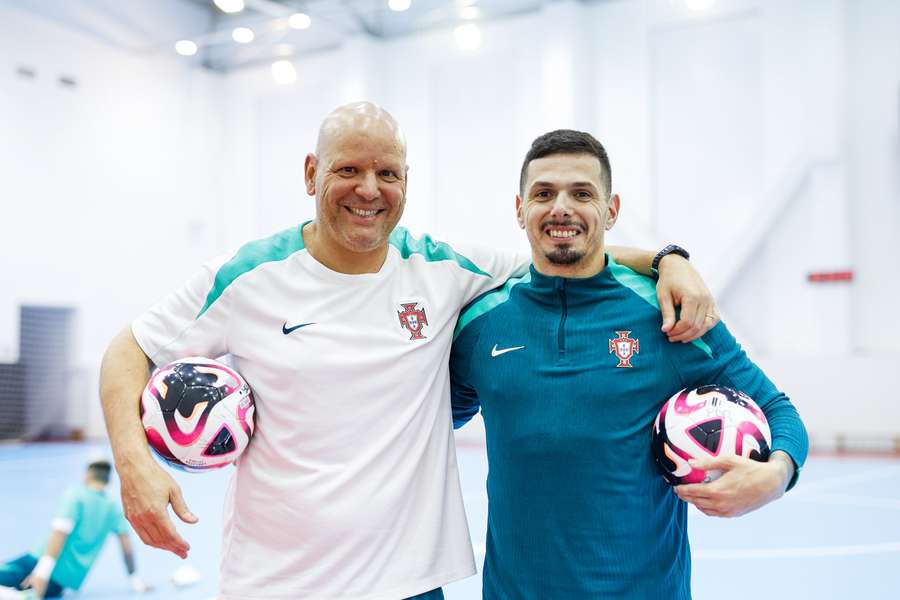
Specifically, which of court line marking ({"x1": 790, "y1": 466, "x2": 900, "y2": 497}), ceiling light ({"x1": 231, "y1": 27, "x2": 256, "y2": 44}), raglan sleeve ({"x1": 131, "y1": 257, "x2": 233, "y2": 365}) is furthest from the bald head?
ceiling light ({"x1": 231, "y1": 27, "x2": 256, "y2": 44})

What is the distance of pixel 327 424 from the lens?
268cm

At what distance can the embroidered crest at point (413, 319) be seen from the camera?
9.48 feet

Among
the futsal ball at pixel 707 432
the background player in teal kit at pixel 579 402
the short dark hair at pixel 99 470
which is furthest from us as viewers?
the short dark hair at pixel 99 470

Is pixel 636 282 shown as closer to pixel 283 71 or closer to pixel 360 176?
pixel 360 176

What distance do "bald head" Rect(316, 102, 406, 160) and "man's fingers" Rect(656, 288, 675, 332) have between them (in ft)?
3.29

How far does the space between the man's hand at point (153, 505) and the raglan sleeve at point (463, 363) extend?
3.53 feet

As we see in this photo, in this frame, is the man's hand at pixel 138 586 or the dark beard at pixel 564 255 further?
the man's hand at pixel 138 586

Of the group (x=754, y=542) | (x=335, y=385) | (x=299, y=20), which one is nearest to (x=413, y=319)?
(x=335, y=385)

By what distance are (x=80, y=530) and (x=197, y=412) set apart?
3672mm

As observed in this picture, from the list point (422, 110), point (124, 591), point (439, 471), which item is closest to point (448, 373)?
point (439, 471)

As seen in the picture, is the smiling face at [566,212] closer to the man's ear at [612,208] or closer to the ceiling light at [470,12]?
the man's ear at [612,208]

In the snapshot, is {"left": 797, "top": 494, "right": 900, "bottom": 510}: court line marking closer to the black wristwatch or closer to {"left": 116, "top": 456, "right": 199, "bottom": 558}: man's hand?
the black wristwatch

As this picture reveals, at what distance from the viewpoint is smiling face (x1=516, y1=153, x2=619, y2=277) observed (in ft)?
9.37

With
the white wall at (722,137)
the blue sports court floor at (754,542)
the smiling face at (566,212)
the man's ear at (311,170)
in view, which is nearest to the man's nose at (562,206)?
the smiling face at (566,212)
